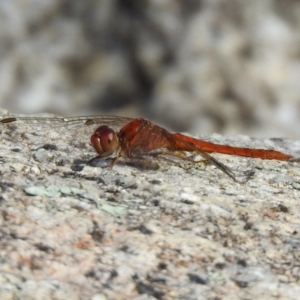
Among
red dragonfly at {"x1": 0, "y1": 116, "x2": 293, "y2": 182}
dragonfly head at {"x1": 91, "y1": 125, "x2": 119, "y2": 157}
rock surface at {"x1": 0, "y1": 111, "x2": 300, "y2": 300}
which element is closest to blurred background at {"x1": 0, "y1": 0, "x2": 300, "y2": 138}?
red dragonfly at {"x1": 0, "y1": 116, "x2": 293, "y2": 182}

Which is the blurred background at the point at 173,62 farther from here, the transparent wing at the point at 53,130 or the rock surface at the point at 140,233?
the rock surface at the point at 140,233

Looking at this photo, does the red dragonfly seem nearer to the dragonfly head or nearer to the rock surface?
the dragonfly head

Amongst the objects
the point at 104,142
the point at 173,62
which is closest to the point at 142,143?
the point at 104,142

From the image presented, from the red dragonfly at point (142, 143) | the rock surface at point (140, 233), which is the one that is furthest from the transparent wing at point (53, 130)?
the rock surface at point (140, 233)

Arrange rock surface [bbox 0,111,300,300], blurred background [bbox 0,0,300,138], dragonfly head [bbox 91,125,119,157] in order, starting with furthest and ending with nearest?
blurred background [bbox 0,0,300,138] < dragonfly head [bbox 91,125,119,157] < rock surface [bbox 0,111,300,300]

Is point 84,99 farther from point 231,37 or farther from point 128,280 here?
point 128,280

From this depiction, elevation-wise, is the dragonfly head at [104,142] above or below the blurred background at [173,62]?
below
